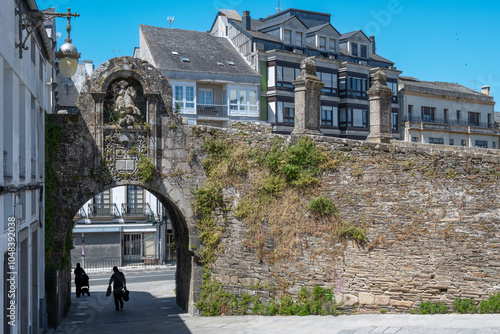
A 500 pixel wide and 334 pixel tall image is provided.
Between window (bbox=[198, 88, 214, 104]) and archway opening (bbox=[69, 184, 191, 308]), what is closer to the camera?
archway opening (bbox=[69, 184, 191, 308])

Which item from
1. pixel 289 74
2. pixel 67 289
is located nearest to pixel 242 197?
pixel 67 289

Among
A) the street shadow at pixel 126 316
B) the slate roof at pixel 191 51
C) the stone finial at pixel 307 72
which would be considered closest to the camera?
the street shadow at pixel 126 316

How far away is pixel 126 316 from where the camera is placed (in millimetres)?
15867

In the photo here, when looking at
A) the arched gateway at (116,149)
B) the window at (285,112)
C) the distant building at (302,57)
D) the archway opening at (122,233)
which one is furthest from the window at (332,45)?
the arched gateway at (116,149)

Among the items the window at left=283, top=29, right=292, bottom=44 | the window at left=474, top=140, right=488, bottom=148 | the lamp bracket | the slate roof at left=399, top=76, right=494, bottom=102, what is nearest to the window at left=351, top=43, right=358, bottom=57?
the slate roof at left=399, top=76, right=494, bottom=102

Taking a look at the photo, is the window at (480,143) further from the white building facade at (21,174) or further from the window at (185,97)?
the white building facade at (21,174)

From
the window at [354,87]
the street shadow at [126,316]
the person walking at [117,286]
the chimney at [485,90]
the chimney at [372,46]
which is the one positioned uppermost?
the chimney at [372,46]

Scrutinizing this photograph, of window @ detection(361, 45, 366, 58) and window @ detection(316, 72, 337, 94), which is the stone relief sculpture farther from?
window @ detection(361, 45, 366, 58)

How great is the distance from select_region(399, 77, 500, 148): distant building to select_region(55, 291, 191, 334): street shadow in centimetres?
2526

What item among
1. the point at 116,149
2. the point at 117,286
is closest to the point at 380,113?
the point at 116,149

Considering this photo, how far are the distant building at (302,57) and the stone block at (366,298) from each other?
20.9 metres

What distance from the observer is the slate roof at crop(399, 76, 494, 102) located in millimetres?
39906

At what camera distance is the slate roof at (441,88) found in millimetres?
39906

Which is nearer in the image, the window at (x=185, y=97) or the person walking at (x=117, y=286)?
the person walking at (x=117, y=286)
